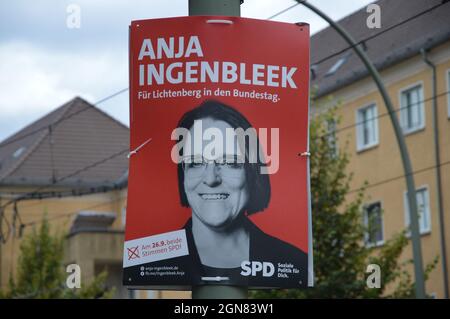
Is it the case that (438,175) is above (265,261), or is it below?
above

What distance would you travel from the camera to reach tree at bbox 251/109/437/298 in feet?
80.5

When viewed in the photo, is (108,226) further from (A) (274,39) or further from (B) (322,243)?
(A) (274,39)

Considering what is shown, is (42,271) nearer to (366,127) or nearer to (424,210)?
(366,127)

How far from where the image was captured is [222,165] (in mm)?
6152

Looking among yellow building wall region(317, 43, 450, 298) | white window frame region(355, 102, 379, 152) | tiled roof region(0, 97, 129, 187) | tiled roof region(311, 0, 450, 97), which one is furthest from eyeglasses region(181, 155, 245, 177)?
tiled roof region(0, 97, 129, 187)

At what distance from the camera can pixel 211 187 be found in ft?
20.3

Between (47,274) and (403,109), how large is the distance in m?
11.1

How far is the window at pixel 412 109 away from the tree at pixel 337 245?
33.7 ft

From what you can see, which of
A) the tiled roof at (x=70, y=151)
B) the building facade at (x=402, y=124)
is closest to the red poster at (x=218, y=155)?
the building facade at (x=402, y=124)

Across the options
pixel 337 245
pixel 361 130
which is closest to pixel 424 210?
pixel 361 130

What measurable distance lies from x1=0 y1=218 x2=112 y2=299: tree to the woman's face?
97.7 feet

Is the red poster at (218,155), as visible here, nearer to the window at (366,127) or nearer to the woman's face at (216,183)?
the woman's face at (216,183)

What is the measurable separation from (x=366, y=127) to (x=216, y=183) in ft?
110
